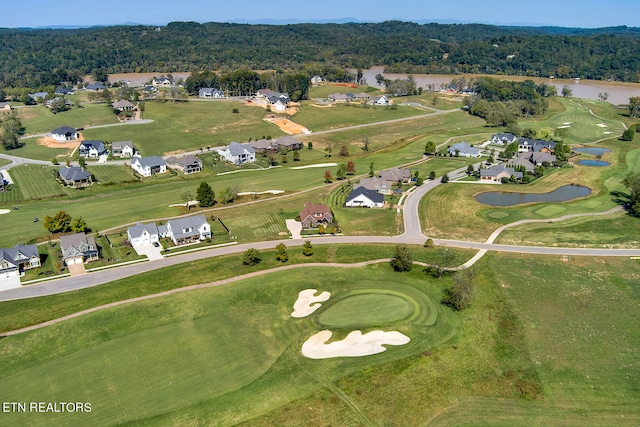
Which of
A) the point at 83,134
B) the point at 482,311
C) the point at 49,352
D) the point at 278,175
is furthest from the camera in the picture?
the point at 83,134

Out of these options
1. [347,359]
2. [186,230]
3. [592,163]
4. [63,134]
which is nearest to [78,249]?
[186,230]

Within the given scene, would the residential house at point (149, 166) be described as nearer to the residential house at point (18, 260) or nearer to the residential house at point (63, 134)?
the residential house at point (63, 134)

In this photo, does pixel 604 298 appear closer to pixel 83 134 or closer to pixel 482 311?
pixel 482 311

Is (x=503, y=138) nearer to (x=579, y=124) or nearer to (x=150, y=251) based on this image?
(x=579, y=124)

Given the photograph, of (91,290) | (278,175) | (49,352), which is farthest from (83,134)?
(49,352)

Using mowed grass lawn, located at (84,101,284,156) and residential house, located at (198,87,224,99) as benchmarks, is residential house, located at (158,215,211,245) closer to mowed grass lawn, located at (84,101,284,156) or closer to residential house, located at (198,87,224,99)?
mowed grass lawn, located at (84,101,284,156)

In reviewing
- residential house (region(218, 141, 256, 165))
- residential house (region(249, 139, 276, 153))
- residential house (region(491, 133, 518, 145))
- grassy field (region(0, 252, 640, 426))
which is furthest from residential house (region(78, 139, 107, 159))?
residential house (region(491, 133, 518, 145))
